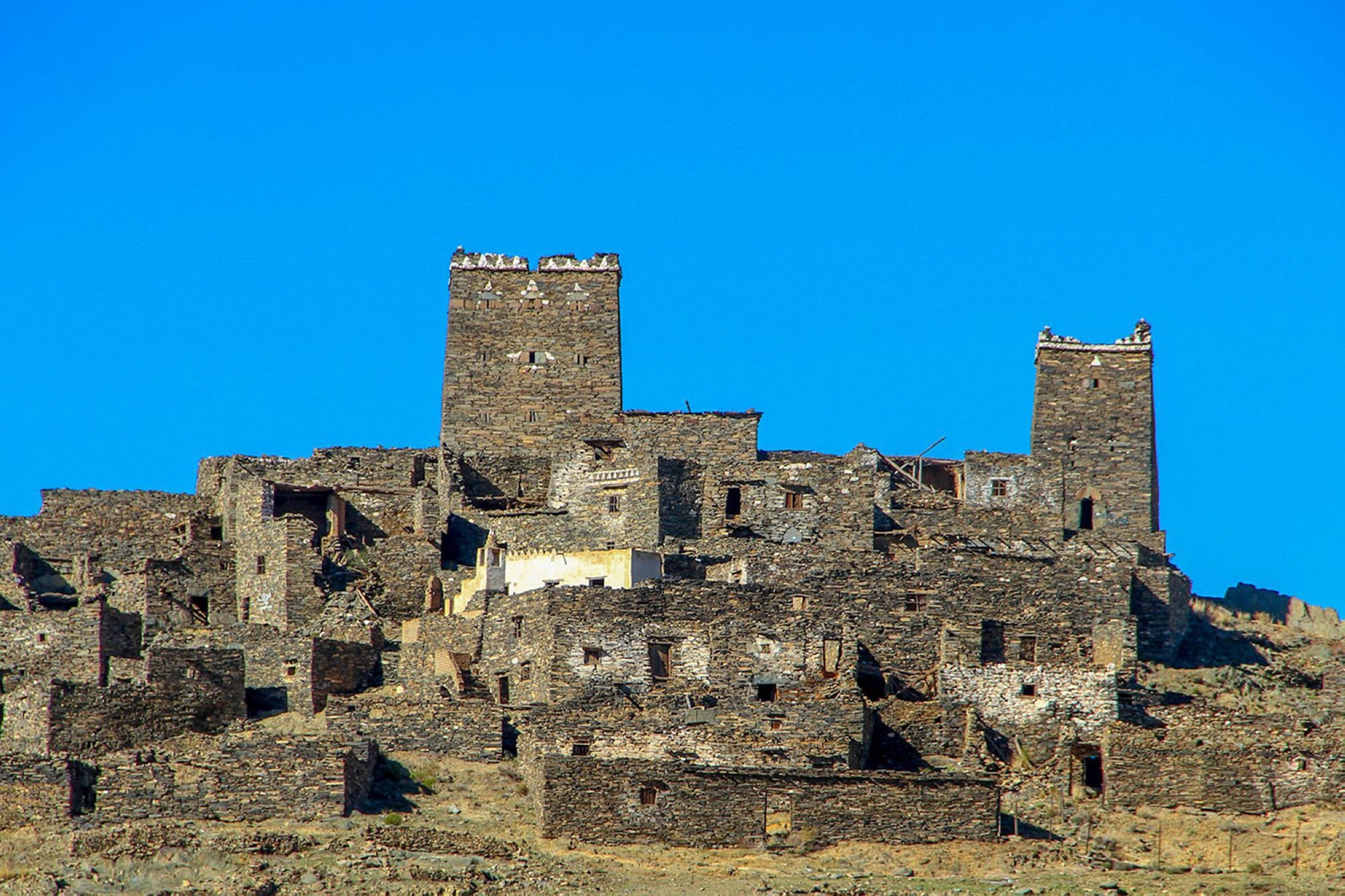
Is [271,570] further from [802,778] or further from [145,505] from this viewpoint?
[802,778]

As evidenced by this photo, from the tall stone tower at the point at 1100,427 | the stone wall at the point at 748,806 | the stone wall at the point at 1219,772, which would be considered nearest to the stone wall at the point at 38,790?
the stone wall at the point at 748,806

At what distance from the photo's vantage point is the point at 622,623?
74.6m

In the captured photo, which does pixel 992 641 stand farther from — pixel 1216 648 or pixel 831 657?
pixel 1216 648

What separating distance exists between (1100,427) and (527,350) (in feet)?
57.5

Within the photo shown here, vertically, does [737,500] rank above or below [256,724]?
above

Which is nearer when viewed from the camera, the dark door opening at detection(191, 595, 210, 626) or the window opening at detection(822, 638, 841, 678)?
the window opening at detection(822, 638, 841, 678)

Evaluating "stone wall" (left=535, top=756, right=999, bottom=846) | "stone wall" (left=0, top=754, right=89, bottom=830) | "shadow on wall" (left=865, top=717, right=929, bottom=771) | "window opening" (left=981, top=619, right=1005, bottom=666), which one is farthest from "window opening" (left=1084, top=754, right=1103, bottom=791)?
"stone wall" (left=0, top=754, right=89, bottom=830)

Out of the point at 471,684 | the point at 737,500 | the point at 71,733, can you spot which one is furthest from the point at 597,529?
the point at 71,733

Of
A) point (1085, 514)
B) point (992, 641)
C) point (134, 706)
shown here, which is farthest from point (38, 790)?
point (1085, 514)

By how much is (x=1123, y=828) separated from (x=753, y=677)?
32.7 ft

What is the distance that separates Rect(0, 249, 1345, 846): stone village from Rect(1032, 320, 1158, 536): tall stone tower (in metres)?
0.10

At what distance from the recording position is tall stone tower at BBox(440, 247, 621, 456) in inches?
3686

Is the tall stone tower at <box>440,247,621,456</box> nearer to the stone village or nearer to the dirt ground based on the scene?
the stone village

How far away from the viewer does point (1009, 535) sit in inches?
3418
